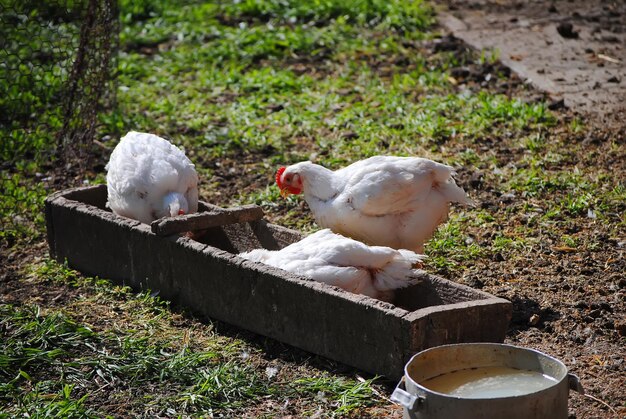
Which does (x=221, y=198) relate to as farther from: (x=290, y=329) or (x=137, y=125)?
(x=290, y=329)

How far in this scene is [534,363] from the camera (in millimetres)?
3740

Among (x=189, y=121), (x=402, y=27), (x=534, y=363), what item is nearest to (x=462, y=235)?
(x=534, y=363)

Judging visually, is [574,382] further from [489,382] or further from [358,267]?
[358,267]

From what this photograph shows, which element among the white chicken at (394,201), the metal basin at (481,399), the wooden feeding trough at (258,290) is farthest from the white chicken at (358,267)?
the metal basin at (481,399)

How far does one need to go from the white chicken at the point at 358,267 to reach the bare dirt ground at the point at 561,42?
3.57 metres

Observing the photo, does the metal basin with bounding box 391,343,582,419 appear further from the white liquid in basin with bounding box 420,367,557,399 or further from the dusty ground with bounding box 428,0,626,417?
the dusty ground with bounding box 428,0,626,417

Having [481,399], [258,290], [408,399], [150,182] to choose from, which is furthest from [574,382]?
[150,182]

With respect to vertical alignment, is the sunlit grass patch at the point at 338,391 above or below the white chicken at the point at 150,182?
below

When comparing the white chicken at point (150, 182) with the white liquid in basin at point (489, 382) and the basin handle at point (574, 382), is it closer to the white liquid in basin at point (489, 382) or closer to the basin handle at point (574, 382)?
the white liquid in basin at point (489, 382)

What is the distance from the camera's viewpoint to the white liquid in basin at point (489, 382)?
362 centimetres

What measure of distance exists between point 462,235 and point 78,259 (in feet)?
8.02

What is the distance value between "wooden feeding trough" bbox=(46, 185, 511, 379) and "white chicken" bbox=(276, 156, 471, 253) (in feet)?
1.08

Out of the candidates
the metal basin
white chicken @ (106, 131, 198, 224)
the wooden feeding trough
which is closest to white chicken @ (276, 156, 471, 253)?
the wooden feeding trough

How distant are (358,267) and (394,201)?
0.75 metres
